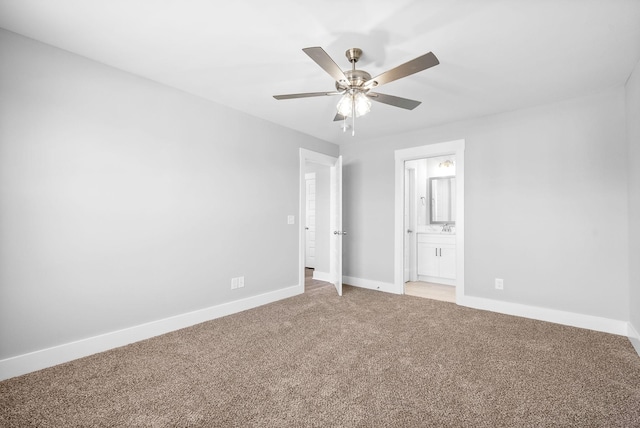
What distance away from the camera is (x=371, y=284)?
4.85 m

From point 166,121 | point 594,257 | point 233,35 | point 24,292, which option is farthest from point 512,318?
point 24,292

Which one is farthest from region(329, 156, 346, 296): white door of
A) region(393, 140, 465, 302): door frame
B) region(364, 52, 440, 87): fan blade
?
region(364, 52, 440, 87): fan blade

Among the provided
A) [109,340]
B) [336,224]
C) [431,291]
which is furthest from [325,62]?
[431,291]

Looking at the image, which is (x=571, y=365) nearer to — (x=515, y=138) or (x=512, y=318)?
(x=512, y=318)

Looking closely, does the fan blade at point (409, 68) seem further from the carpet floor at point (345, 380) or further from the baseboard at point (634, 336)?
the baseboard at point (634, 336)

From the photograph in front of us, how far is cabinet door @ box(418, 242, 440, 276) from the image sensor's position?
530 centimetres

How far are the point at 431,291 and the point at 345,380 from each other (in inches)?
122

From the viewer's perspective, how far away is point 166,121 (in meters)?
3.02

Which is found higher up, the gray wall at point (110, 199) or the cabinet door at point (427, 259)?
the gray wall at point (110, 199)

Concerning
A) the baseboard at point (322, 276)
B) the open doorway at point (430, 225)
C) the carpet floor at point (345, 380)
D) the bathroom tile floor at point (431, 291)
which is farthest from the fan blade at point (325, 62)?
the baseboard at point (322, 276)

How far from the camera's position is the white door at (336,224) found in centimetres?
450

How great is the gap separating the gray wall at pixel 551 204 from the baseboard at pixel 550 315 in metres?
0.06

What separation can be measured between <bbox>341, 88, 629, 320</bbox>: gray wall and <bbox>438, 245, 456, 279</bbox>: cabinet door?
1247 mm

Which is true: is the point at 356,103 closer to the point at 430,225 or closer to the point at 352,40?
the point at 352,40
